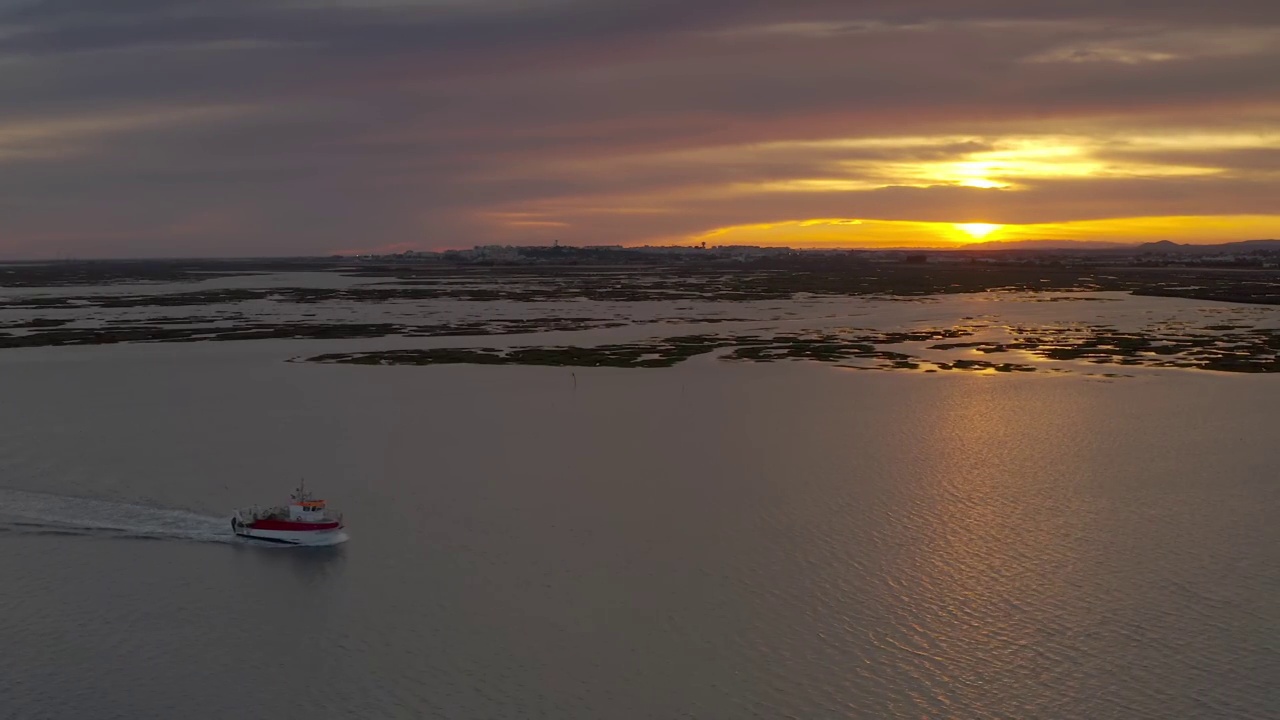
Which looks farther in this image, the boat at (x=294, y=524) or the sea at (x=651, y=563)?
the boat at (x=294, y=524)

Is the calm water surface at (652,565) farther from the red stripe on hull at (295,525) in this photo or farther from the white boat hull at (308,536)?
the red stripe on hull at (295,525)

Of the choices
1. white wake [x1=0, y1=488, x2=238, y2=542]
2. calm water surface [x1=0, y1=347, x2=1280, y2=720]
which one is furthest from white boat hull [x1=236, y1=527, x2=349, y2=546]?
white wake [x1=0, y1=488, x2=238, y2=542]

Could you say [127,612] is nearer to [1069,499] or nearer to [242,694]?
[242,694]

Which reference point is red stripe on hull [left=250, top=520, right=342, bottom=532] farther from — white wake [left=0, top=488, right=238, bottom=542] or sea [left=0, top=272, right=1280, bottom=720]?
white wake [left=0, top=488, right=238, bottom=542]

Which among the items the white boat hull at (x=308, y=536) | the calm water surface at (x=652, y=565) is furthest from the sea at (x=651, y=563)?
the white boat hull at (x=308, y=536)

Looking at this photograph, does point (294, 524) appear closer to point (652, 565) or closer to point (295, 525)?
point (295, 525)

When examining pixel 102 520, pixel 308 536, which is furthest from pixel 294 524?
pixel 102 520
